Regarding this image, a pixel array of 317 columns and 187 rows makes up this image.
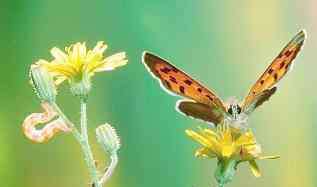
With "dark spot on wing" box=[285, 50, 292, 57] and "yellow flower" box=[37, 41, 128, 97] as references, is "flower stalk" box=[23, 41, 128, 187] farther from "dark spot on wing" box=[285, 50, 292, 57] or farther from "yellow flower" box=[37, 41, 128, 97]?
"dark spot on wing" box=[285, 50, 292, 57]

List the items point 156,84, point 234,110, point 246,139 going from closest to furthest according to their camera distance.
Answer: point 246,139
point 234,110
point 156,84

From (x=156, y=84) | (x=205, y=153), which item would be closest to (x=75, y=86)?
(x=205, y=153)

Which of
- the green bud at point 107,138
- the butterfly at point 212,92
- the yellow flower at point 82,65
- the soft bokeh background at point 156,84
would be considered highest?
the soft bokeh background at point 156,84

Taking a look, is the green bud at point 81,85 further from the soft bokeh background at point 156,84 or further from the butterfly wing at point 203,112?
the soft bokeh background at point 156,84

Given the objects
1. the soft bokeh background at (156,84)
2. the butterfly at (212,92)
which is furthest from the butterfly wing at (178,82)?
the soft bokeh background at (156,84)

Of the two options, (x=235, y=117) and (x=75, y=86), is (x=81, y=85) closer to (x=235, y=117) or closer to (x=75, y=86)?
(x=75, y=86)

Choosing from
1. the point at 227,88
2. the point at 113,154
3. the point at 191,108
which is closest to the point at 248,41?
the point at 227,88
